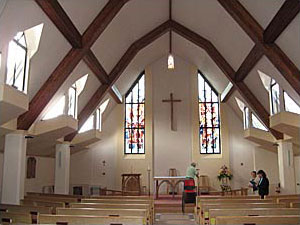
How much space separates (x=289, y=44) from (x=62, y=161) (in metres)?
8.49

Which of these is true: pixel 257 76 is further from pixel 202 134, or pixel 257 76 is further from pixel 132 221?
pixel 132 221

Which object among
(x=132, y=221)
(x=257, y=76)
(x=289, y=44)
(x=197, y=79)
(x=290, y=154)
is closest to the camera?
(x=132, y=221)

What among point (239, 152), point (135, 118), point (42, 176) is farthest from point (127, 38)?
point (239, 152)

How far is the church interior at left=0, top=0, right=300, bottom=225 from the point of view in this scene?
7.18 m

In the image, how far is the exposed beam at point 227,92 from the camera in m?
13.6

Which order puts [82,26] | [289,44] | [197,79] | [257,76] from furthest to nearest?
[197,79], [257,76], [82,26], [289,44]

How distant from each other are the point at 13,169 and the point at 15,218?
4.00 metres

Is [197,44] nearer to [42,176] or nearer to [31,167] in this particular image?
[31,167]

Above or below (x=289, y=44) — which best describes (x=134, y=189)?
below

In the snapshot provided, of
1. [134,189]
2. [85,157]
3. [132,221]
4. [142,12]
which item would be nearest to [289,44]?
[142,12]

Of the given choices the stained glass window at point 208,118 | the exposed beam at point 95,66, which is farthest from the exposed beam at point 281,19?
the stained glass window at point 208,118

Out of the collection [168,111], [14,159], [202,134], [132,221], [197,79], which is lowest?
[132,221]

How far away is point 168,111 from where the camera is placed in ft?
54.3

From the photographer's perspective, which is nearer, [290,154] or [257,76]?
[257,76]
